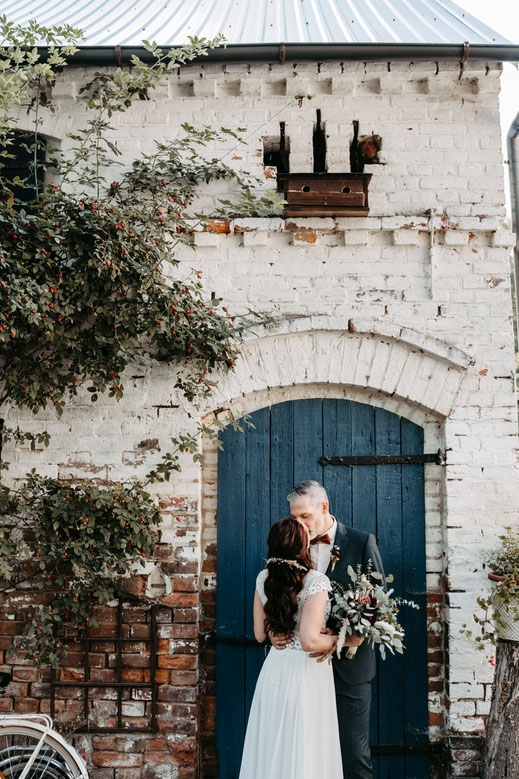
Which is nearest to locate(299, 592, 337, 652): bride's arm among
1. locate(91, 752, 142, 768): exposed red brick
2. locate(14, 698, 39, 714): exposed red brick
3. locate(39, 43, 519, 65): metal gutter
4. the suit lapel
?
the suit lapel

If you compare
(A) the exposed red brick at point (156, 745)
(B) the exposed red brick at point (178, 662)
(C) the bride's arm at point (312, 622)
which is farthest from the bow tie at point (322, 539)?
(A) the exposed red brick at point (156, 745)

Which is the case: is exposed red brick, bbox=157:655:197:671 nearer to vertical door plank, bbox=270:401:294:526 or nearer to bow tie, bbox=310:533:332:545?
vertical door plank, bbox=270:401:294:526

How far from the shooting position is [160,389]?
175 inches

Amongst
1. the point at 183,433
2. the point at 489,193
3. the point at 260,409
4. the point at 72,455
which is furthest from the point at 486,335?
the point at 72,455

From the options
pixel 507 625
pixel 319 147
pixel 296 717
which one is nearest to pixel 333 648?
pixel 296 717

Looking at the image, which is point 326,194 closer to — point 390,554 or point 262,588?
point 390,554

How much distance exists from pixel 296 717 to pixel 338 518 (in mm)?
1406

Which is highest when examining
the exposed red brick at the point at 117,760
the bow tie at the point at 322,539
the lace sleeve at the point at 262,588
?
the bow tie at the point at 322,539

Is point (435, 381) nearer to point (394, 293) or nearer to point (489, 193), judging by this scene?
point (394, 293)

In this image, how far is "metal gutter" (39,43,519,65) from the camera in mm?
4363

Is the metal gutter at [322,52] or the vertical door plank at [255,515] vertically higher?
the metal gutter at [322,52]

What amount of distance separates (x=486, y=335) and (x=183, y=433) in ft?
6.68

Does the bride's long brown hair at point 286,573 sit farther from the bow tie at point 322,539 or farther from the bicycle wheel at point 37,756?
the bicycle wheel at point 37,756

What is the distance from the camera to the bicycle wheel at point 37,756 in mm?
3725
